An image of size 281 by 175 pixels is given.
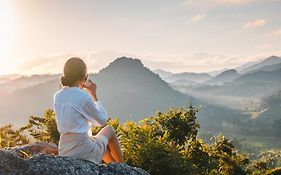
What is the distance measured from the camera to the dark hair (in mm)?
8477

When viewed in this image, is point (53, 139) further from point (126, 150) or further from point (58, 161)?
point (58, 161)

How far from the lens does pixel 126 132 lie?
11.1 metres

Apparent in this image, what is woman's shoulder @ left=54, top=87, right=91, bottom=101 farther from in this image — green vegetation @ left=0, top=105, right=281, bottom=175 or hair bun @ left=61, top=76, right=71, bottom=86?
green vegetation @ left=0, top=105, right=281, bottom=175

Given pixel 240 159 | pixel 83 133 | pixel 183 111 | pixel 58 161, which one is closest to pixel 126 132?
pixel 83 133

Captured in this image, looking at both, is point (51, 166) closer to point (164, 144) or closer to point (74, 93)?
point (74, 93)

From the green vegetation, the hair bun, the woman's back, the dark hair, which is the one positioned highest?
the dark hair

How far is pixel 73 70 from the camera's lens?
8508 mm

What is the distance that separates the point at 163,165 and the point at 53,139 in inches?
206

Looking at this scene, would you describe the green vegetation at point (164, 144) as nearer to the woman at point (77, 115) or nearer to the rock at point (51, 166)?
the woman at point (77, 115)

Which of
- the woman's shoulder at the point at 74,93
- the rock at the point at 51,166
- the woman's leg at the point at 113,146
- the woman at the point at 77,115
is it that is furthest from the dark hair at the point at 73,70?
the rock at the point at 51,166

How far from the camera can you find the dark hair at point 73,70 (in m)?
8.48

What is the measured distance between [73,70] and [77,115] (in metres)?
0.96

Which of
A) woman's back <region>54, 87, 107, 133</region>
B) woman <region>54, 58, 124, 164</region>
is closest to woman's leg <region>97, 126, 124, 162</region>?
woman <region>54, 58, 124, 164</region>

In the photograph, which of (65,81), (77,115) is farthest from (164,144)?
(65,81)
